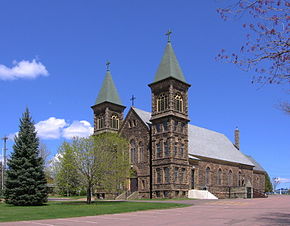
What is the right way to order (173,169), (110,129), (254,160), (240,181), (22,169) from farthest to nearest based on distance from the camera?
(254,160)
(240,181)
(110,129)
(173,169)
(22,169)

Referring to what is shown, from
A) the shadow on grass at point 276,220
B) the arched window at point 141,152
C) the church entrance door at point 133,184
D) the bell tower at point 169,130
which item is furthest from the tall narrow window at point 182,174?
the shadow on grass at point 276,220

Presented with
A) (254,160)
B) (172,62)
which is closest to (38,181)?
(172,62)

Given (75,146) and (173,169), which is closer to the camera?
(75,146)

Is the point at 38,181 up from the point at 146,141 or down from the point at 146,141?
down

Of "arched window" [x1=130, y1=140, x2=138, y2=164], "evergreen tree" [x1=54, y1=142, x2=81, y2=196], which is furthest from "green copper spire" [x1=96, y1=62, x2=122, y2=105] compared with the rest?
"evergreen tree" [x1=54, y1=142, x2=81, y2=196]

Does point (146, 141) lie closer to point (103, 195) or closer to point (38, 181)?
point (103, 195)

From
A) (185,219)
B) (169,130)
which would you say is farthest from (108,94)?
(185,219)

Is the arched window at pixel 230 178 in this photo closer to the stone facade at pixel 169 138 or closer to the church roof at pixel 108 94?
the stone facade at pixel 169 138

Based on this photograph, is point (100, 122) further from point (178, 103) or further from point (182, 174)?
point (182, 174)

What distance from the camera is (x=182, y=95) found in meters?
50.1

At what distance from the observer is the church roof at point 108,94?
58.9 metres

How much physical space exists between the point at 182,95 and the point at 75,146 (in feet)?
62.4

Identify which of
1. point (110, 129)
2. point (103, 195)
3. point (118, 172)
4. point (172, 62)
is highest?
point (172, 62)

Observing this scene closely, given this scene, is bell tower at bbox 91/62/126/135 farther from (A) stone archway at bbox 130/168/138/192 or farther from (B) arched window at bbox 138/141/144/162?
(A) stone archway at bbox 130/168/138/192
